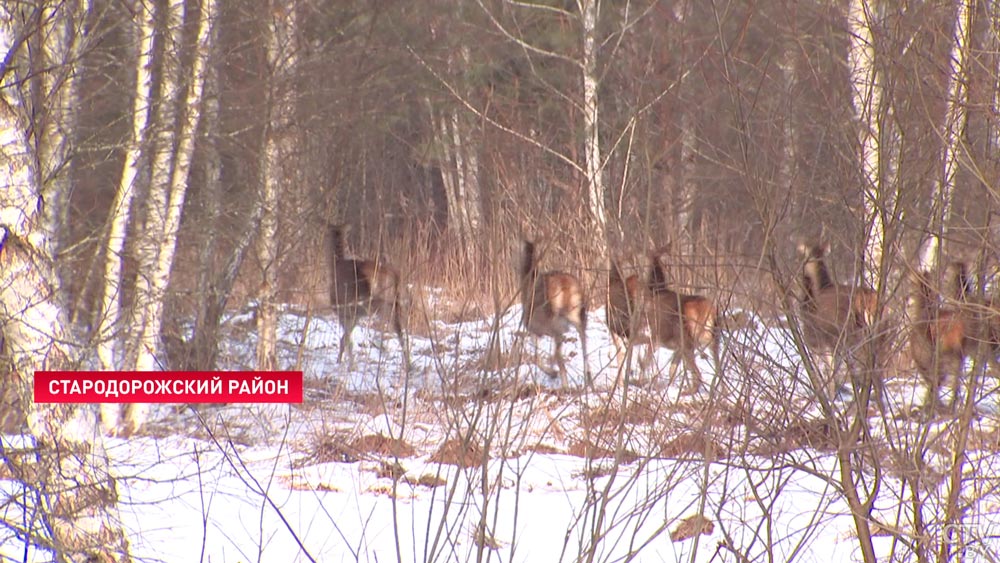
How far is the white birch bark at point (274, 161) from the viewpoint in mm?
10602

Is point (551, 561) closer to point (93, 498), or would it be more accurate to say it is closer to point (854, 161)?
point (93, 498)

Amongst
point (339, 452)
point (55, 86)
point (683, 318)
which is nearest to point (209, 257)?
point (339, 452)

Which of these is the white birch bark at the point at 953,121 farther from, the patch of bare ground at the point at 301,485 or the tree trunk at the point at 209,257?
the tree trunk at the point at 209,257

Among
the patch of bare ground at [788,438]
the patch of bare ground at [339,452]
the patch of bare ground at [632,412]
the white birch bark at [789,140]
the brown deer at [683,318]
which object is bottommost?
the patch of bare ground at [339,452]

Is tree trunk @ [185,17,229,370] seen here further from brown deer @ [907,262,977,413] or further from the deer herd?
brown deer @ [907,262,977,413]

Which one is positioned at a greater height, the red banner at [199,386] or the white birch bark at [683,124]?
the white birch bark at [683,124]

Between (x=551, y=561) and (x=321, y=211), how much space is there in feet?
25.3

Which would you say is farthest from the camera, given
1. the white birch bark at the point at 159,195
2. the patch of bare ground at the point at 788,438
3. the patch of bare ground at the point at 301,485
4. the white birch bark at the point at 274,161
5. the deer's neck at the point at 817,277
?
the white birch bark at the point at 274,161

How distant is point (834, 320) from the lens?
357 cm

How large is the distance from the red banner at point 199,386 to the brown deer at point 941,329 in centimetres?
454

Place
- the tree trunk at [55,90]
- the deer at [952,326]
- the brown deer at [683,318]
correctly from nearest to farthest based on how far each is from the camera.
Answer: the deer at [952,326]
the brown deer at [683,318]
the tree trunk at [55,90]

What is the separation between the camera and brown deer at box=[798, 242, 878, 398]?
344 centimetres

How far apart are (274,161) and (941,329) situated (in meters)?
7.90

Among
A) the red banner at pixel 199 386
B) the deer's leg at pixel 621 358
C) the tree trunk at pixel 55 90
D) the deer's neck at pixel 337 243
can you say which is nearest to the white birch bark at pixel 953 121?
the deer's leg at pixel 621 358
